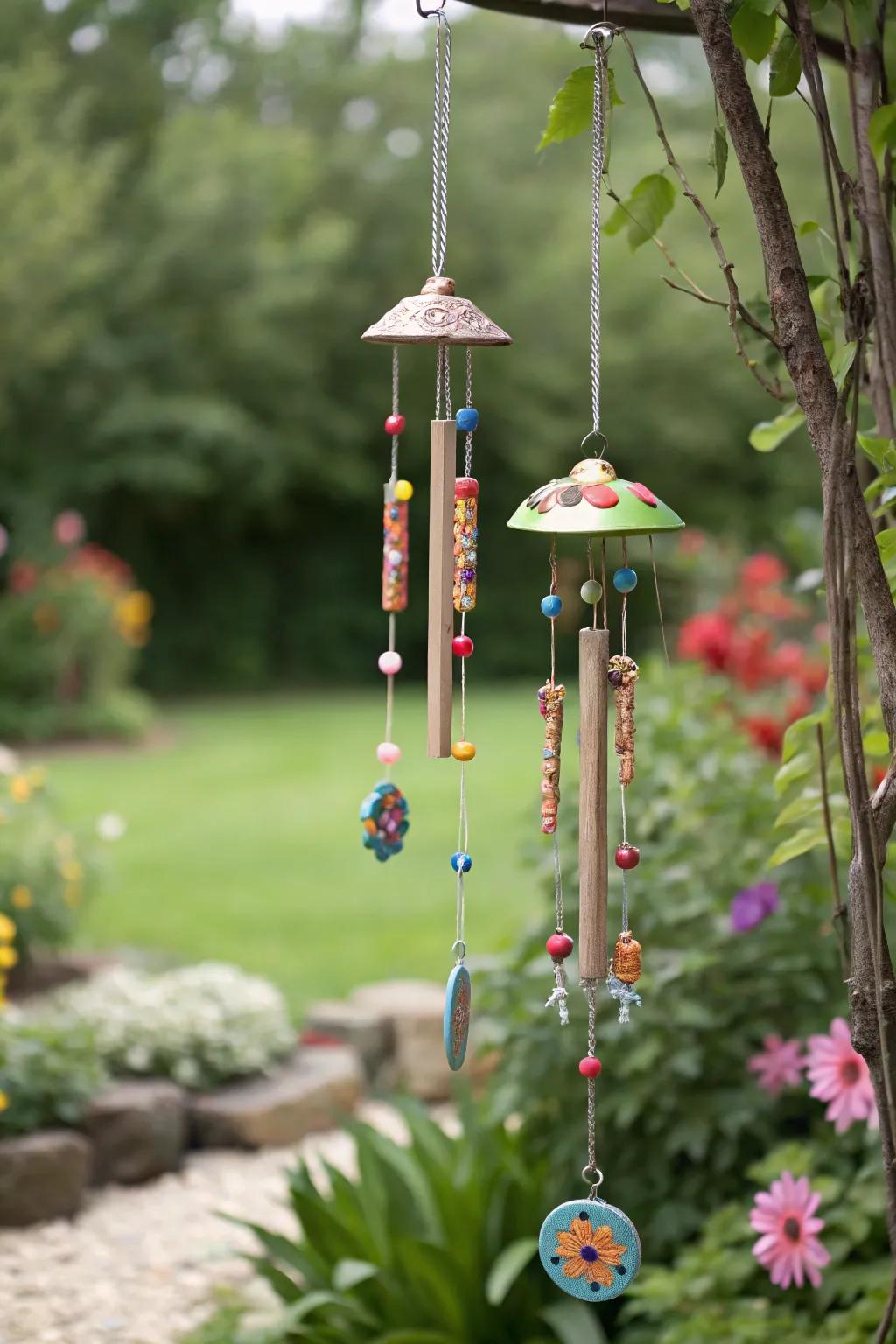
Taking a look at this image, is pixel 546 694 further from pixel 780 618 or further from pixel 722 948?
pixel 780 618

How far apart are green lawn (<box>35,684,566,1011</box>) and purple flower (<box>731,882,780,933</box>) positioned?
580 mm

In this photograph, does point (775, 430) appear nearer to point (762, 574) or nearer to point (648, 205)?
point (648, 205)

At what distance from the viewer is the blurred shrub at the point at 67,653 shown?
1065 centimetres

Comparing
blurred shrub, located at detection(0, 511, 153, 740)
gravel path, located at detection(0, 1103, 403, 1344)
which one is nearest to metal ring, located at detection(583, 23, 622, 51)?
gravel path, located at detection(0, 1103, 403, 1344)

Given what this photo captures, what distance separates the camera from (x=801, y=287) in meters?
1.31

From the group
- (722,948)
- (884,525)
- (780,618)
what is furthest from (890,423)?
(780,618)

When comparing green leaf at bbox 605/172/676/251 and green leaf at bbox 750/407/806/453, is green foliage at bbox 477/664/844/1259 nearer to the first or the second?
green leaf at bbox 750/407/806/453

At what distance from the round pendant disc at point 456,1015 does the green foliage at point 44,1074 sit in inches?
70.7

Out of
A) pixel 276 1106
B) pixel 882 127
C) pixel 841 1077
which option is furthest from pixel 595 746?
pixel 276 1106

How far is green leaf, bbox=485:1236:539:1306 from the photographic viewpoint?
229cm

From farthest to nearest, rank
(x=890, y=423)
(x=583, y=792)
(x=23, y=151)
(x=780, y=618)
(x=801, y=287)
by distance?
1. (x=23, y=151)
2. (x=780, y=618)
3. (x=890, y=423)
4. (x=583, y=792)
5. (x=801, y=287)

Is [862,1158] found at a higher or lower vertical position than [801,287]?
lower

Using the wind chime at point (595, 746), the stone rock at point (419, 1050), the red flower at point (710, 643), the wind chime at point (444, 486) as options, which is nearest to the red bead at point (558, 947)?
the wind chime at point (595, 746)

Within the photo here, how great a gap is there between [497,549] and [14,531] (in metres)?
4.90
